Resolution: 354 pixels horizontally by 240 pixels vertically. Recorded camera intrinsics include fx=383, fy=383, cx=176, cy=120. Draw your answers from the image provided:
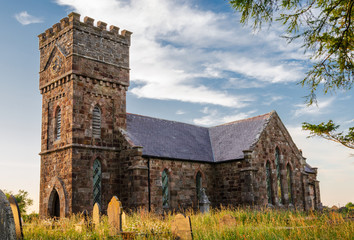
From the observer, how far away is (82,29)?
2464 cm

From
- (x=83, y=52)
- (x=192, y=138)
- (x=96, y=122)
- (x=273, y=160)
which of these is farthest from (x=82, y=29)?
(x=273, y=160)

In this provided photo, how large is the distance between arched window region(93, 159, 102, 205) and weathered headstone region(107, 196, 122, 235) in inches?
385

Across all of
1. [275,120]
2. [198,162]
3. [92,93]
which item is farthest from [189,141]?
[92,93]

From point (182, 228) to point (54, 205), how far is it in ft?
46.2

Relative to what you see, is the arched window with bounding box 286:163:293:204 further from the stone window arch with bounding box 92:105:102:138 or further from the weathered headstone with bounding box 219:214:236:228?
the weathered headstone with bounding box 219:214:236:228

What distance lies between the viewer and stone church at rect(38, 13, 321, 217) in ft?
77.0

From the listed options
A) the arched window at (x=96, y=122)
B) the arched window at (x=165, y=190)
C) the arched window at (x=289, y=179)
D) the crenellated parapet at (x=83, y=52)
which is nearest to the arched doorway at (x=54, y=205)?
the arched window at (x=96, y=122)

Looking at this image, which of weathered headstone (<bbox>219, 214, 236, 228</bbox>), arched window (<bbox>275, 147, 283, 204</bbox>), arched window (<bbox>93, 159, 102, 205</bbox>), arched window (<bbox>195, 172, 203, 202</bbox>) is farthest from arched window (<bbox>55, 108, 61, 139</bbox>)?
arched window (<bbox>275, 147, 283, 204</bbox>)

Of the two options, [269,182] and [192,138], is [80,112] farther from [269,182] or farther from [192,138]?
[269,182]

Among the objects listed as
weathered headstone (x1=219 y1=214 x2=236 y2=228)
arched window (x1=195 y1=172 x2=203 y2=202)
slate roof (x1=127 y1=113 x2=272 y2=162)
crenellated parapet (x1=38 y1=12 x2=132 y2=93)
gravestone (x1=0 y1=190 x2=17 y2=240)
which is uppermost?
crenellated parapet (x1=38 y1=12 x2=132 y2=93)

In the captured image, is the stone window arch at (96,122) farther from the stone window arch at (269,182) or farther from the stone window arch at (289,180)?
the stone window arch at (289,180)

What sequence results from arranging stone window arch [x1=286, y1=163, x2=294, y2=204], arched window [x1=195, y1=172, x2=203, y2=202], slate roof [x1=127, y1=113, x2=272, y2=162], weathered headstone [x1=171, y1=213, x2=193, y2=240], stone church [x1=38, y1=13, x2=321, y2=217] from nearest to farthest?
1. weathered headstone [x1=171, y1=213, x2=193, y2=240]
2. stone church [x1=38, y1=13, x2=321, y2=217]
3. slate roof [x1=127, y1=113, x2=272, y2=162]
4. arched window [x1=195, y1=172, x2=203, y2=202]
5. stone window arch [x1=286, y1=163, x2=294, y2=204]

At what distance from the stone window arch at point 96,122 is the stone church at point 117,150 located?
0.22ft

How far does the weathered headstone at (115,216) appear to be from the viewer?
13.4 m
